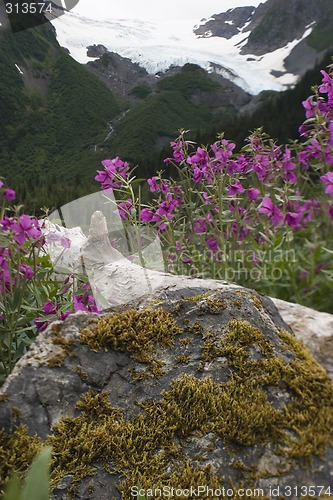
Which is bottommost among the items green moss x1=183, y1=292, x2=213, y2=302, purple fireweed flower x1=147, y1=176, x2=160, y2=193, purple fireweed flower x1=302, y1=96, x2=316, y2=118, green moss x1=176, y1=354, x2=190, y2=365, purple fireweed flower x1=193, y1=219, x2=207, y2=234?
purple fireweed flower x1=193, y1=219, x2=207, y2=234

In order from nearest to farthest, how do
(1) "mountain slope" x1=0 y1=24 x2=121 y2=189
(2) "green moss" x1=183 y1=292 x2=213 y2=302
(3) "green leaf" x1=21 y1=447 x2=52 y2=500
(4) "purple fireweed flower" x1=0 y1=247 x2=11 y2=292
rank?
(3) "green leaf" x1=21 y1=447 x2=52 y2=500 < (2) "green moss" x1=183 y1=292 x2=213 y2=302 < (4) "purple fireweed flower" x1=0 y1=247 x2=11 y2=292 < (1) "mountain slope" x1=0 y1=24 x2=121 y2=189

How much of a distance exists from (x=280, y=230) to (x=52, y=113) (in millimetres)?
192783

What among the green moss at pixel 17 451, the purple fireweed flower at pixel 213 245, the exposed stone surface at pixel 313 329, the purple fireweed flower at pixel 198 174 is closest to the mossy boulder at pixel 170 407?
the green moss at pixel 17 451

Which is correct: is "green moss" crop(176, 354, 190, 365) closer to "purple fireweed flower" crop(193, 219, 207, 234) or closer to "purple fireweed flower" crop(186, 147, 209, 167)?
"purple fireweed flower" crop(186, 147, 209, 167)

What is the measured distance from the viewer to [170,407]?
5.62 ft

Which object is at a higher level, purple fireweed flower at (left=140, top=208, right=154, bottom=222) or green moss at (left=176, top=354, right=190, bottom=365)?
green moss at (left=176, top=354, right=190, bottom=365)

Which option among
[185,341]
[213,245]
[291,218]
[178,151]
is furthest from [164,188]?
[185,341]

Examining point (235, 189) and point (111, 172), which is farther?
point (111, 172)

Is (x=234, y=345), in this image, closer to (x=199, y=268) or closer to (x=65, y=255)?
(x=199, y=268)

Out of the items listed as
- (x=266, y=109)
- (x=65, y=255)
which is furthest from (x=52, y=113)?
(x=65, y=255)

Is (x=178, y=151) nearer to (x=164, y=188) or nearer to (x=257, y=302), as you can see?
(x=164, y=188)

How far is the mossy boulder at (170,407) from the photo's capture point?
1.52m

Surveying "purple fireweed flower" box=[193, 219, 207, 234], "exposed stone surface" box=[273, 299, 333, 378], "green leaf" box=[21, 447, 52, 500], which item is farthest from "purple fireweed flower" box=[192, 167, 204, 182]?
"green leaf" box=[21, 447, 52, 500]

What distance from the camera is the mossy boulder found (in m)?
1.52
